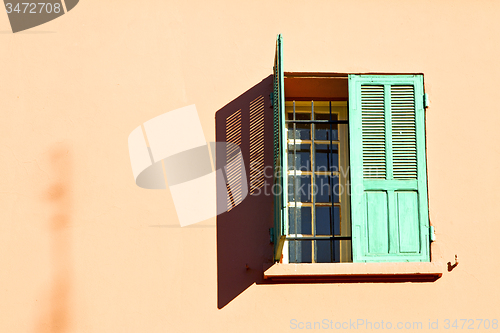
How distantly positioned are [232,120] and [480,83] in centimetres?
210

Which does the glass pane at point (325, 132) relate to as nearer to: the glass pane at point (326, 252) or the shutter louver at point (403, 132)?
the shutter louver at point (403, 132)

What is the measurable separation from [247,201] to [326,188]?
0.73 m

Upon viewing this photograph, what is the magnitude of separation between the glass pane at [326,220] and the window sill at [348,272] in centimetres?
51

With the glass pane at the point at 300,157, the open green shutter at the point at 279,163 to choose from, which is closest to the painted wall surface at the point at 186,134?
the open green shutter at the point at 279,163

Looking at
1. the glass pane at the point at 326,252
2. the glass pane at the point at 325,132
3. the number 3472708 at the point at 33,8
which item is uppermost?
the number 3472708 at the point at 33,8

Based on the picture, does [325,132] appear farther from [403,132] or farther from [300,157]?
[403,132]

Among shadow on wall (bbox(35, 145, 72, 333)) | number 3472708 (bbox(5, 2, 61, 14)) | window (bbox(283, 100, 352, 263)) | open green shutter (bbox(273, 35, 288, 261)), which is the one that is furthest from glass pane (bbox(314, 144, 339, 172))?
number 3472708 (bbox(5, 2, 61, 14))

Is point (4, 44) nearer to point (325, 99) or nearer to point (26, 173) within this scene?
point (26, 173)

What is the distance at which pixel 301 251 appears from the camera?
511 cm

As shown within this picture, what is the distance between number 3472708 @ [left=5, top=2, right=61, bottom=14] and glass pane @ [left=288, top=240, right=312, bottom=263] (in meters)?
2.81

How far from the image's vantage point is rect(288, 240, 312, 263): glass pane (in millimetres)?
5086

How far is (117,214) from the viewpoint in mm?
4824

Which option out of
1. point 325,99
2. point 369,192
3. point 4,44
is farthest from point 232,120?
point 4,44

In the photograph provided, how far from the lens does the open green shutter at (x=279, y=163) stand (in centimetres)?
417
